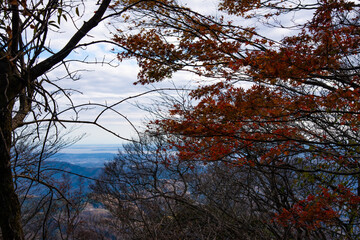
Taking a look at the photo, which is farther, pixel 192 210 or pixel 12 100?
pixel 192 210

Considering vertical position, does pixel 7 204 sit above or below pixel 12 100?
below

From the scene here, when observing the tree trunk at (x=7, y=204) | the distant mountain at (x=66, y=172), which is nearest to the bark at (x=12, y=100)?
the tree trunk at (x=7, y=204)

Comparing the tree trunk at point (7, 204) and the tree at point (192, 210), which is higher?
the tree trunk at point (7, 204)

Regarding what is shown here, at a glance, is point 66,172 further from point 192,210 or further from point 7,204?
point 192,210

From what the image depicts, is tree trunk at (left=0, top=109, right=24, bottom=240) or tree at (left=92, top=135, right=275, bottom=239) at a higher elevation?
tree trunk at (left=0, top=109, right=24, bottom=240)

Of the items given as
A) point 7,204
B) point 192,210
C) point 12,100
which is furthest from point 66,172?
point 192,210

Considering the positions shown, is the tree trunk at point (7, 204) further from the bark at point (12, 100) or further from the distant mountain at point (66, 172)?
the distant mountain at point (66, 172)

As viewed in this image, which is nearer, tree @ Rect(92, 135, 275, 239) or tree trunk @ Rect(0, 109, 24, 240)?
tree trunk @ Rect(0, 109, 24, 240)

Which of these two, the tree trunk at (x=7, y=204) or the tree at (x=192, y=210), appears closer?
the tree trunk at (x=7, y=204)

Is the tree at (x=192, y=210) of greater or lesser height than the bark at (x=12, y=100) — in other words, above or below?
below

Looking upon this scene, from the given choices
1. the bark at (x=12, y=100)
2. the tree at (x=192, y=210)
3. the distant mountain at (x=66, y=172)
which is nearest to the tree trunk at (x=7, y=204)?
the bark at (x=12, y=100)

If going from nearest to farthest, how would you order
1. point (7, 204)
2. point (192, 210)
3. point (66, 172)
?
point (66, 172)
point (7, 204)
point (192, 210)

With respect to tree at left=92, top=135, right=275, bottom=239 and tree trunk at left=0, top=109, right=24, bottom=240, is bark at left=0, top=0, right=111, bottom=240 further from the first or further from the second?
tree at left=92, top=135, right=275, bottom=239

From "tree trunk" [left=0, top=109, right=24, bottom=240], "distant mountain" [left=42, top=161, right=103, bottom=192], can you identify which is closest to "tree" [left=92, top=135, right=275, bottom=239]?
"distant mountain" [left=42, top=161, right=103, bottom=192]
